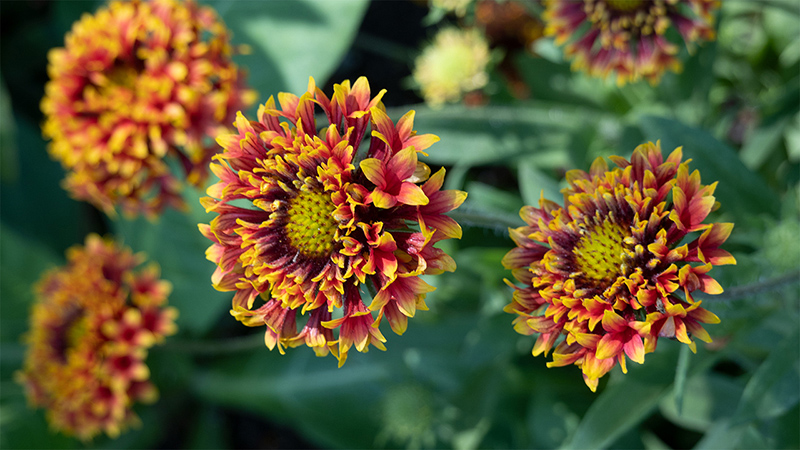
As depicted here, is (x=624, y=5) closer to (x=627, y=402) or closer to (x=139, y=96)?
(x=627, y=402)

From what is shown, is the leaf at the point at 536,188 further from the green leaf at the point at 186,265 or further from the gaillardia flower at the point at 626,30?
the green leaf at the point at 186,265

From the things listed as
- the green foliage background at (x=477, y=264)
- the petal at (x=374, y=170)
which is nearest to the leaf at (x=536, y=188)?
the green foliage background at (x=477, y=264)

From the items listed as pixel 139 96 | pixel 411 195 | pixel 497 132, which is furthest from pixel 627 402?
pixel 139 96

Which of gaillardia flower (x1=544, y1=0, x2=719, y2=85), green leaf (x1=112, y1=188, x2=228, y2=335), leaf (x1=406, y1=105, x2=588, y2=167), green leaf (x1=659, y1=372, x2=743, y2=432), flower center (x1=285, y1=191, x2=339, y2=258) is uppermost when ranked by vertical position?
gaillardia flower (x1=544, y1=0, x2=719, y2=85)

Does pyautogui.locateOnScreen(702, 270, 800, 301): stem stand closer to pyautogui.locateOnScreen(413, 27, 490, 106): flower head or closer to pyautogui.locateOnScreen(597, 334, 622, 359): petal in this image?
pyautogui.locateOnScreen(597, 334, 622, 359): petal

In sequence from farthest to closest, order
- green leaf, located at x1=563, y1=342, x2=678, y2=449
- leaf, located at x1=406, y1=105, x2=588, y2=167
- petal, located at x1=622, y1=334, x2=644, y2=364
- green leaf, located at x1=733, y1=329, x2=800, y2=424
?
leaf, located at x1=406, y1=105, x2=588, y2=167 < green leaf, located at x1=563, y1=342, x2=678, y2=449 < green leaf, located at x1=733, y1=329, x2=800, y2=424 < petal, located at x1=622, y1=334, x2=644, y2=364

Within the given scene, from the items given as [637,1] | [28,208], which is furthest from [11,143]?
[637,1]

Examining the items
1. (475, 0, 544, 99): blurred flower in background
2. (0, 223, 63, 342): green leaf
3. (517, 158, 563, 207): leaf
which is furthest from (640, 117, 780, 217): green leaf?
(0, 223, 63, 342): green leaf
